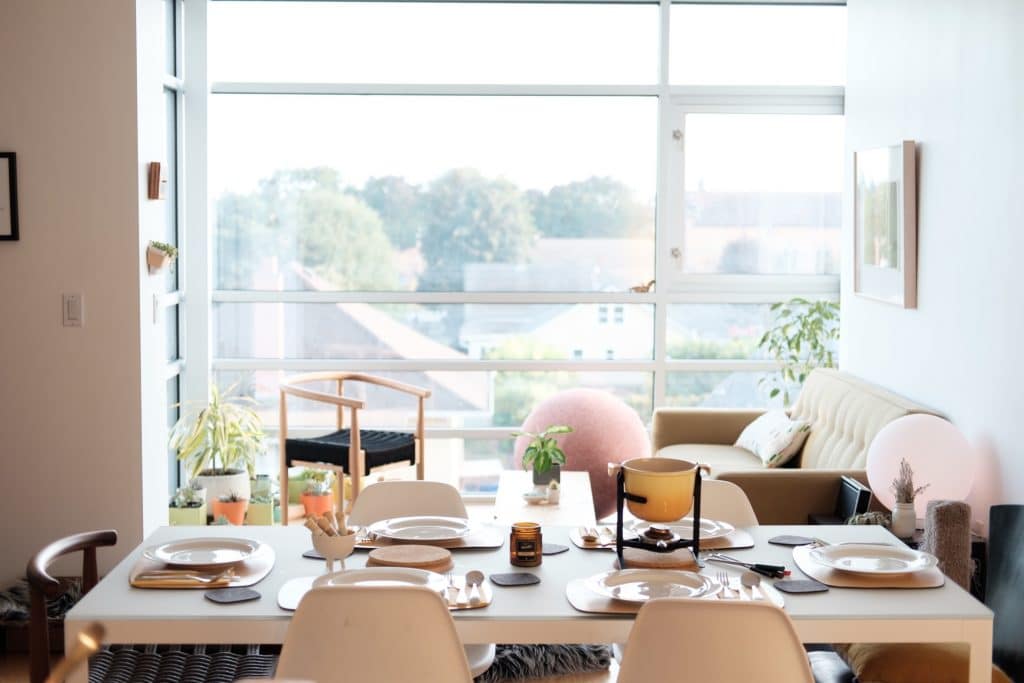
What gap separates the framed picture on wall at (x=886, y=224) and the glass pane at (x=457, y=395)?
4.77 ft

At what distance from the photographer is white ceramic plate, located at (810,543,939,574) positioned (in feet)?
8.28

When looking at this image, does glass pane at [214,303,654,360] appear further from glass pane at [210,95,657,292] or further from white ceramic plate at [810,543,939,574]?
white ceramic plate at [810,543,939,574]

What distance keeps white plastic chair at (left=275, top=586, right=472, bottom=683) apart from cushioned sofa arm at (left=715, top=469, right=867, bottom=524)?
229 centimetres

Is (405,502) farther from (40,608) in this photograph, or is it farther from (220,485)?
(220,485)

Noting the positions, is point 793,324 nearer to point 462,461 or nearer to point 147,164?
point 462,461

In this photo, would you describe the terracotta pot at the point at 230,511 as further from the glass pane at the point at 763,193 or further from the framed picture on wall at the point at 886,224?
the framed picture on wall at the point at 886,224

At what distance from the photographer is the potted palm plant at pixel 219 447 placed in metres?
5.65

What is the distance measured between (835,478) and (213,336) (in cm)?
344

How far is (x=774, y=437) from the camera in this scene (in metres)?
5.18

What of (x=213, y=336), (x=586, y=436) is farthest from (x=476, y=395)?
(x=213, y=336)

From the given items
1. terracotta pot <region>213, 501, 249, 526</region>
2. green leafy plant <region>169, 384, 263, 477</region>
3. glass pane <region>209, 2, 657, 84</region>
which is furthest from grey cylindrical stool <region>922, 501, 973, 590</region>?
glass pane <region>209, 2, 657, 84</region>

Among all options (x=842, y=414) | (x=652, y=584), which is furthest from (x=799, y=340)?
(x=652, y=584)

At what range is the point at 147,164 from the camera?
4492mm

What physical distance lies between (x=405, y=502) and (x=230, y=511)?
2605 millimetres
